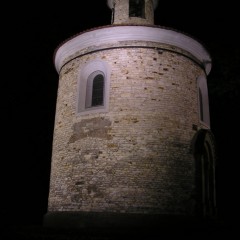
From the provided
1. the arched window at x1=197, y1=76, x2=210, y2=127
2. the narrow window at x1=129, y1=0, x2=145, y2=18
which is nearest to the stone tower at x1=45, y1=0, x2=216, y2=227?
the arched window at x1=197, y1=76, x2=210, y2=127

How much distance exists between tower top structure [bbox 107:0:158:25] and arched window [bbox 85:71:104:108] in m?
3.23

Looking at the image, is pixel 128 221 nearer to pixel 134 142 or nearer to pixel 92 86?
pixel 134 142

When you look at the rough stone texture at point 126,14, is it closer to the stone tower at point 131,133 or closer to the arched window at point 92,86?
the stone tower at point 131,133

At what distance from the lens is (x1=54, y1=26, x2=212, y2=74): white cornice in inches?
454

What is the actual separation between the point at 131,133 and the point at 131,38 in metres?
3.44

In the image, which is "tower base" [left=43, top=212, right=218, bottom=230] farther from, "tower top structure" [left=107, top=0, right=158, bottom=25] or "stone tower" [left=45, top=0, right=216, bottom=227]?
"tower top structure" [left=107, top=0, right=158, bottom=25]

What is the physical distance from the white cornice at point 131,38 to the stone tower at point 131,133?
34 millimetres

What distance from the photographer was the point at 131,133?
1061cm

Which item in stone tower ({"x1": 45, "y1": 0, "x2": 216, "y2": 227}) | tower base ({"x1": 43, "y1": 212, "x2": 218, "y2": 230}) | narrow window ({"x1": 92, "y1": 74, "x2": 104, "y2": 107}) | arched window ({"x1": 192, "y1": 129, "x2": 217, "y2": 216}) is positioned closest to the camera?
tower base ({"x1": 43, "y1": 212, "x2": 218, "y2": 230})

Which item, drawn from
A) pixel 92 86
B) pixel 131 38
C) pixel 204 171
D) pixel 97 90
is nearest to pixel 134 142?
pixel 97 90

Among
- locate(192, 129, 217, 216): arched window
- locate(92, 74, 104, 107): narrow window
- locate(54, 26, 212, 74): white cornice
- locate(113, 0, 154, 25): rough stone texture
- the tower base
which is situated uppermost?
locate(113, 0, 154, 25): rough stone texture

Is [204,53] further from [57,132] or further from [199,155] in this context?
[57,132]

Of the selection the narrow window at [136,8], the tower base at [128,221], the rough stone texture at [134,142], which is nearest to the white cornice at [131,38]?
the rough stone texture at [134,142]

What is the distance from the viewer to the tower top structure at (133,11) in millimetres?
13867
